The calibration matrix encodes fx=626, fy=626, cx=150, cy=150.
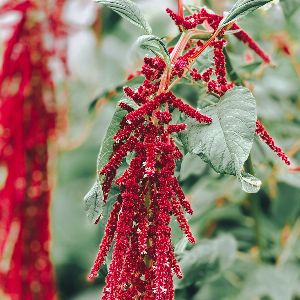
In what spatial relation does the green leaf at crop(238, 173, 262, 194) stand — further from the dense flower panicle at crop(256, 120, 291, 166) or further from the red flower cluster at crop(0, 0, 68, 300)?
the red flower cluster at crop(0, 0, 68, 300)

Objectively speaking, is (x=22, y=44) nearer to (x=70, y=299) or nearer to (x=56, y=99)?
(x=56, y=99)

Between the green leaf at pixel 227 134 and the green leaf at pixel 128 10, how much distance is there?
94mm

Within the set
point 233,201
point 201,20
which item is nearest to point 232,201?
point 233,201

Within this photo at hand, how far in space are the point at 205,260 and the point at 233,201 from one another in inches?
12.1

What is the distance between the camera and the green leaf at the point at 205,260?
877 mm

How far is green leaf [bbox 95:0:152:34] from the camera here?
53 cm

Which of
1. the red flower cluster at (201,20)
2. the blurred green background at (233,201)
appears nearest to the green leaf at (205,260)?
the blurred green background at (233,201)

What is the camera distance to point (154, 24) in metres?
1.75

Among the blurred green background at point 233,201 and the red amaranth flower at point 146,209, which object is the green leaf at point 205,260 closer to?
the blurred green background at point 233,201

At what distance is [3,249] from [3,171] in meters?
0.16

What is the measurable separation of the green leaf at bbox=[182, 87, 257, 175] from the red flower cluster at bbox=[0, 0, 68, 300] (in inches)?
26.7

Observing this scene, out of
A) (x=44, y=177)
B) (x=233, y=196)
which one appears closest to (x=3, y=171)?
(x=44, y=177)

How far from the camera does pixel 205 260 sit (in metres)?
0.93

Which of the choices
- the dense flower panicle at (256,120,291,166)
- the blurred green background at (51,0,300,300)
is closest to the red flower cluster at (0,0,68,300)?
the blurred green background at (51,0,300,300)
